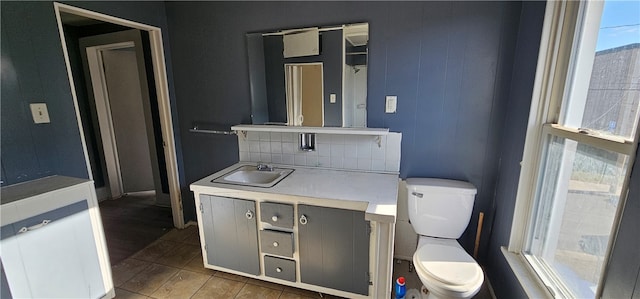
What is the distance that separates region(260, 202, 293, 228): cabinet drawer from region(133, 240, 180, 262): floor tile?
1.24m

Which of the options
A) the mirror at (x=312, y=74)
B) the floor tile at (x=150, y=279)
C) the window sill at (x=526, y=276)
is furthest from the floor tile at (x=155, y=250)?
the window sill at (x=526, y=276)

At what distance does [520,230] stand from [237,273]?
1867mm

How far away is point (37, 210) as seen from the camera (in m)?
1.31

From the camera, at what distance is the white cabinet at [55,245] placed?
1247mm

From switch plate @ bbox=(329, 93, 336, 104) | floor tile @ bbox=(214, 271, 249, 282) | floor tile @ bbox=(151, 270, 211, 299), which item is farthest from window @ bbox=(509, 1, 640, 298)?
floor tile @ bbox=(151, 270, 211, 299)

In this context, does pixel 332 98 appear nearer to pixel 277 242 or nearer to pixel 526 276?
pixel 277 242

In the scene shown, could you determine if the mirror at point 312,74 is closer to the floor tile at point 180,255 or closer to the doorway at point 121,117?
the floor tile at point 180,255

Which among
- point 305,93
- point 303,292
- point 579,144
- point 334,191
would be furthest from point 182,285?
point 579,144

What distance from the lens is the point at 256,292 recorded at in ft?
5.89

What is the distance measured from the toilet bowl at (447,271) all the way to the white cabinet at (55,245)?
194 cm

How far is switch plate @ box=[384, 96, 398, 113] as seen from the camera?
1.90 meters

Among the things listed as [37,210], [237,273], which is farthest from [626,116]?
[37,210]

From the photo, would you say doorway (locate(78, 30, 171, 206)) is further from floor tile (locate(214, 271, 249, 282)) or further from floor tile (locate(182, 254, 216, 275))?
floor tile (locate(214, 271, 249, 282))

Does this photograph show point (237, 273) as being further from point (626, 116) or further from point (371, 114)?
point (626, 116)
